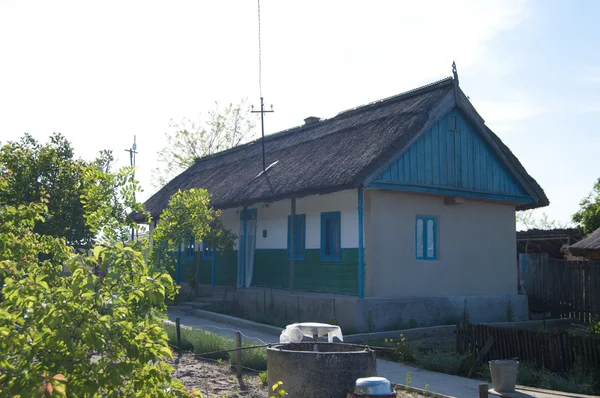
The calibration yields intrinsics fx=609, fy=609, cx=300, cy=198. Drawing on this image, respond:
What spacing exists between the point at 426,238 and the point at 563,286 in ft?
14.5

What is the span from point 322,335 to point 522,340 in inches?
138

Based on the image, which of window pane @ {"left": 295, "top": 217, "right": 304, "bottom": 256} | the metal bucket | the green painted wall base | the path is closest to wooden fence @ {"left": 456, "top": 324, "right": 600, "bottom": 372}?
the path

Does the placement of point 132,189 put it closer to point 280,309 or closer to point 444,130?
point 280,309

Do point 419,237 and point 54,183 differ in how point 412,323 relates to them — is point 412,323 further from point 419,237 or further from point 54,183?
point 54,183

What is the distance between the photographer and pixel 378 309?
42.4 feet

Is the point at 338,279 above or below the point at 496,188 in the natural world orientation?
below

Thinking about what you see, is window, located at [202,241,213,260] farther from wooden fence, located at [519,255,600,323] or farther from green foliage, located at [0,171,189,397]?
green foliage, located at [0,171,189,397]

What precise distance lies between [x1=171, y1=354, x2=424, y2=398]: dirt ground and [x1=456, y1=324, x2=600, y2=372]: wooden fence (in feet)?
8.37

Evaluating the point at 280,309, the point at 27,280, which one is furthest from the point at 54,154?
the point at 27,280

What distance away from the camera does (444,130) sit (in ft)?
48.1

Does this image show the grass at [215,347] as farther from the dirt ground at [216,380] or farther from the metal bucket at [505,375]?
the metal bucket at [505,375]

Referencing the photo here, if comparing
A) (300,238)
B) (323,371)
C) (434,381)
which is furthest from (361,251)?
(323,371)

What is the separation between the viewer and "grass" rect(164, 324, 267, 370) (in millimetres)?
9266

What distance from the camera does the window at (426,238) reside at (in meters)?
14.5
